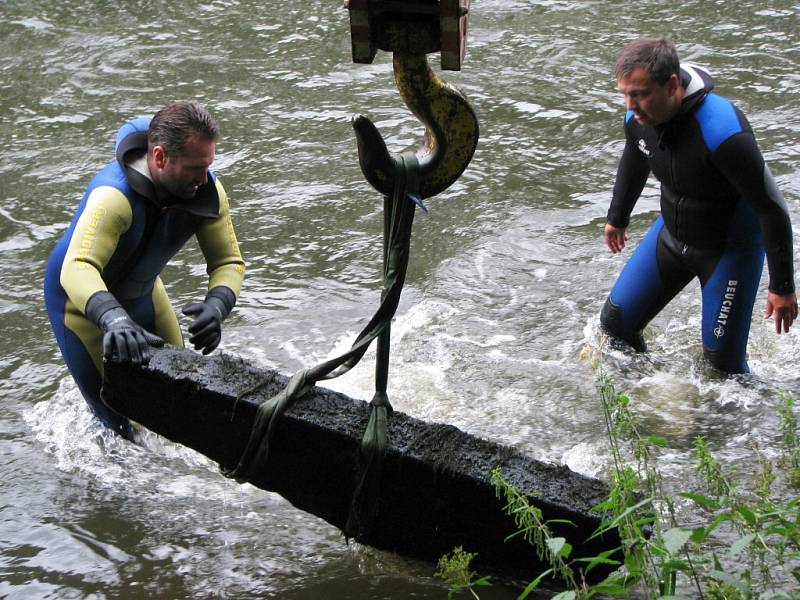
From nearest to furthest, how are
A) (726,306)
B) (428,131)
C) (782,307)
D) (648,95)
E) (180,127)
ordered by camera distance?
(428,131) < (180,127) < (648,95) < (782,307) < (726,306)

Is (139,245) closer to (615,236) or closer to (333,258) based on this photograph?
(615,236)

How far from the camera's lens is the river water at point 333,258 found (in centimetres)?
466

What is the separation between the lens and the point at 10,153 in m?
9.30

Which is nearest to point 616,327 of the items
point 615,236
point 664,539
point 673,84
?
point 615,236

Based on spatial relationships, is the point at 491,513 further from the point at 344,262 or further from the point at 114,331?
the point at 344,262

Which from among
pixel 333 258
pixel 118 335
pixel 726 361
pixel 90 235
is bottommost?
pixel 333 258

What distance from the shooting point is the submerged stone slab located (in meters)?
3.74

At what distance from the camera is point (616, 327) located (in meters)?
5.77

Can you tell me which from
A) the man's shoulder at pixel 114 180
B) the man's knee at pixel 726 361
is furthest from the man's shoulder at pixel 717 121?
the man's shoulder at pixel 114 180

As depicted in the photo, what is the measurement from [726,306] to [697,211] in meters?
0.51

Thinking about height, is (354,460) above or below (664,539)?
below

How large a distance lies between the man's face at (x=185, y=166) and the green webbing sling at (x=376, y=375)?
1.02m

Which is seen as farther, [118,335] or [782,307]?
[782,307]

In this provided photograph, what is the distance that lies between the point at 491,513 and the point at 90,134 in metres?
7.00
